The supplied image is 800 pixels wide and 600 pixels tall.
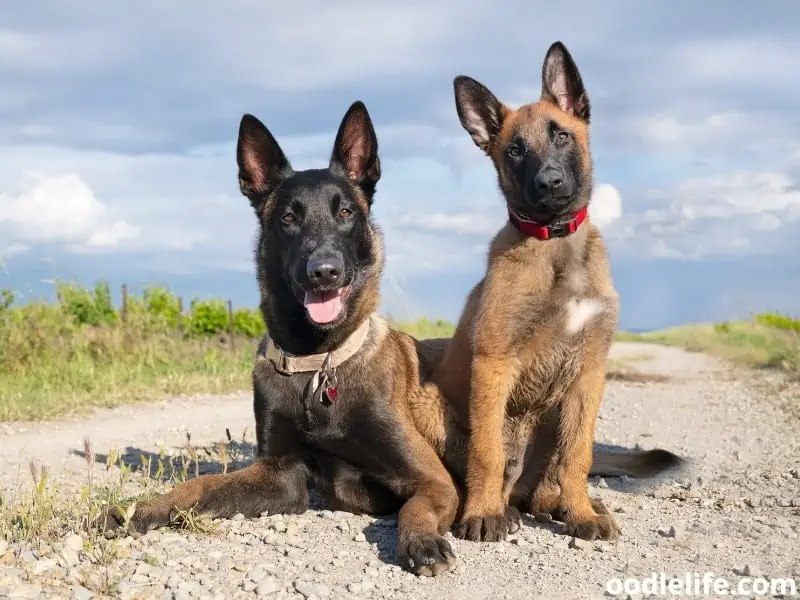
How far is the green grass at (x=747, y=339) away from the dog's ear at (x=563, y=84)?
9.18 meters

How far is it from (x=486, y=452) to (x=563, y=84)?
2.36m

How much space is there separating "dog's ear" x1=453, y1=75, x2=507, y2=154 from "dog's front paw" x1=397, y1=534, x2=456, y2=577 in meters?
2.45

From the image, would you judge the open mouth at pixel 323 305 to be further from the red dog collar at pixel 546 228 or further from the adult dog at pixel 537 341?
the red dog collar at pixel 546 228

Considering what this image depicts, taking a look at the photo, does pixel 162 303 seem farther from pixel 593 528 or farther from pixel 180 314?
pixel 593 528

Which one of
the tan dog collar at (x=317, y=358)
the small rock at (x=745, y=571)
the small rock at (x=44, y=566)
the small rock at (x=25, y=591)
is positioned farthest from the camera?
the tan dog collar at (x=317, y=358)

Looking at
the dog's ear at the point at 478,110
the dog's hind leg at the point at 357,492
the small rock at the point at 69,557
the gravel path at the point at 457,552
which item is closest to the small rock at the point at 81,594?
the gravel path at the point at 457,552

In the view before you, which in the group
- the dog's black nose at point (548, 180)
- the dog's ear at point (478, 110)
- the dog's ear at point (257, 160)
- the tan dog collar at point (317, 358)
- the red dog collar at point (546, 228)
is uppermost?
the dog's ear at point (478, 110)

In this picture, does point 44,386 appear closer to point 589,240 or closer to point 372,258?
point 372,258

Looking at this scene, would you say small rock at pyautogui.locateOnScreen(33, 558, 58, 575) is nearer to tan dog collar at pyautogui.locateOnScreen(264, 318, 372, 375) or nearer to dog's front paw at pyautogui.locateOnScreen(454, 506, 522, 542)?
tan dog collar at pyautogui.locateOnScreen(264, 318, 372, 375)

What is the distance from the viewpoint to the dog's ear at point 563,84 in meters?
5.32

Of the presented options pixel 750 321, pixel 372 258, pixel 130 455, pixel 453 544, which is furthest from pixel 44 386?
pixel 750 321

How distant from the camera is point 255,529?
185 inches

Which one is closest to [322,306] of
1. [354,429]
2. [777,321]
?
[354,429]

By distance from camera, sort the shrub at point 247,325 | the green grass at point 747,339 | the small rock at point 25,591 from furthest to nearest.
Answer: the shrub at point 247,325, the green grass at point 747,339, the small rock at point 25,591
